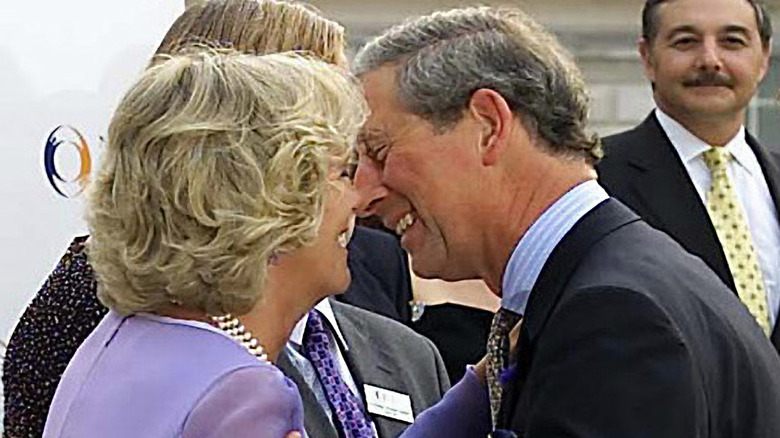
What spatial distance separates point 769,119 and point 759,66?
3278 millimetres

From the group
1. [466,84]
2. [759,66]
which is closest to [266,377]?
[466,84]

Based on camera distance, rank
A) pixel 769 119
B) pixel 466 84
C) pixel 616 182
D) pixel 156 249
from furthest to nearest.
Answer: pixel 769 119 < pixel 616 182 < pixel 466 84 < pixel 156 249

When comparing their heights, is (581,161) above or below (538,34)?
below

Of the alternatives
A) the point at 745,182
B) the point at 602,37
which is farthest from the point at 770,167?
the point at 602,37

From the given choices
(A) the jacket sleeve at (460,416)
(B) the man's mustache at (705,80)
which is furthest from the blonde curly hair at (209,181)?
(B) the man's mustache at (705,80)

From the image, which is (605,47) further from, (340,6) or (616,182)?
(616,182)

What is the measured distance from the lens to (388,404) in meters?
2.41

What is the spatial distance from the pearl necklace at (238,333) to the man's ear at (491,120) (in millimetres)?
430

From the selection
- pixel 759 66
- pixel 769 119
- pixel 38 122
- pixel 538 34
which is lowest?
pixel 769 119

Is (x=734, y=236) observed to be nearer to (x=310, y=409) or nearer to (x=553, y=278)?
(x=310, y=409)

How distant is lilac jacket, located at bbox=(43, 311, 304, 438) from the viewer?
5.15 feet

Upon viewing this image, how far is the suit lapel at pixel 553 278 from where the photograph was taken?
5.93ft

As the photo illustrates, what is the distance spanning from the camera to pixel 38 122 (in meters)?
2.82

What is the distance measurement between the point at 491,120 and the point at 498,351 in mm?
308
